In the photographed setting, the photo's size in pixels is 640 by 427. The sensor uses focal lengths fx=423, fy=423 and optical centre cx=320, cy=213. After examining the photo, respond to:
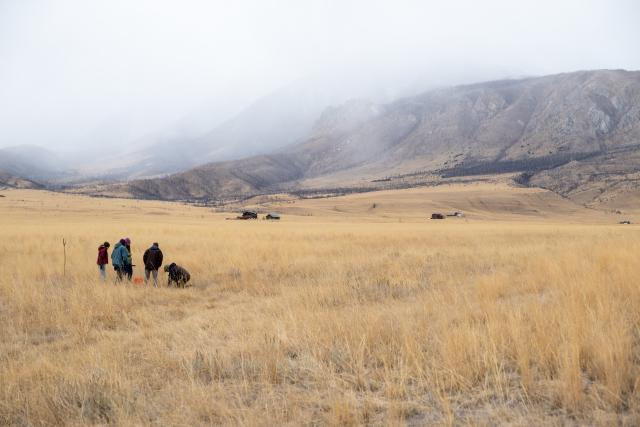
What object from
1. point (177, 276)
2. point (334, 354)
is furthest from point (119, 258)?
point (334, 354)

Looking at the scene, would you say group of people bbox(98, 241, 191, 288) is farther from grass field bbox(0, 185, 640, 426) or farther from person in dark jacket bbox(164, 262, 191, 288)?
grass field bbox(0, 185, 640, 426)

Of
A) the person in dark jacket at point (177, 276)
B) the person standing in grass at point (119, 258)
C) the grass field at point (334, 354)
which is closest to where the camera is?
the grass field at point (334, 354)

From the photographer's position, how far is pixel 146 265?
468 inches

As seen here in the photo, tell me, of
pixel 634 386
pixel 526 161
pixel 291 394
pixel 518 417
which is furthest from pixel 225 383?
pixel 526 161

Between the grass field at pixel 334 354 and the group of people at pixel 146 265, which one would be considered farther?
the group of people at pixel 146 265

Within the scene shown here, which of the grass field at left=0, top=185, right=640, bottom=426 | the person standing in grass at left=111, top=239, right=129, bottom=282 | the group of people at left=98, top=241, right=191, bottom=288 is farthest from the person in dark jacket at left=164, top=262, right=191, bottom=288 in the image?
the person standing in grass at left=111, top=239, right=129, bottom=282

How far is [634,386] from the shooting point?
3.17 metres

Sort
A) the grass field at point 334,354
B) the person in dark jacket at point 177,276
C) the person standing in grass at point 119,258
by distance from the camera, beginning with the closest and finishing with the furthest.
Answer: the grass field at point 334,354 → the person in dark jacket at point 177,276 → the person standing in grass at point 119,258

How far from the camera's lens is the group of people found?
11578 mm

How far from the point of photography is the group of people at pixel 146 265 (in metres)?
11.6

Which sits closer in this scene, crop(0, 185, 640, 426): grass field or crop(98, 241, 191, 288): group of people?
crop(0, 185, 640, 426): grass field

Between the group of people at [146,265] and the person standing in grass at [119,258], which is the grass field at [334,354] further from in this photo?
the person standing in grass at [119,258]

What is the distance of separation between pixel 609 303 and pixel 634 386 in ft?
8.06

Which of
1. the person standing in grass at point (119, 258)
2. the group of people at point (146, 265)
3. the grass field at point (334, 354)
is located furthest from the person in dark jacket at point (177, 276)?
the person standing in grass at point (119, 258)
